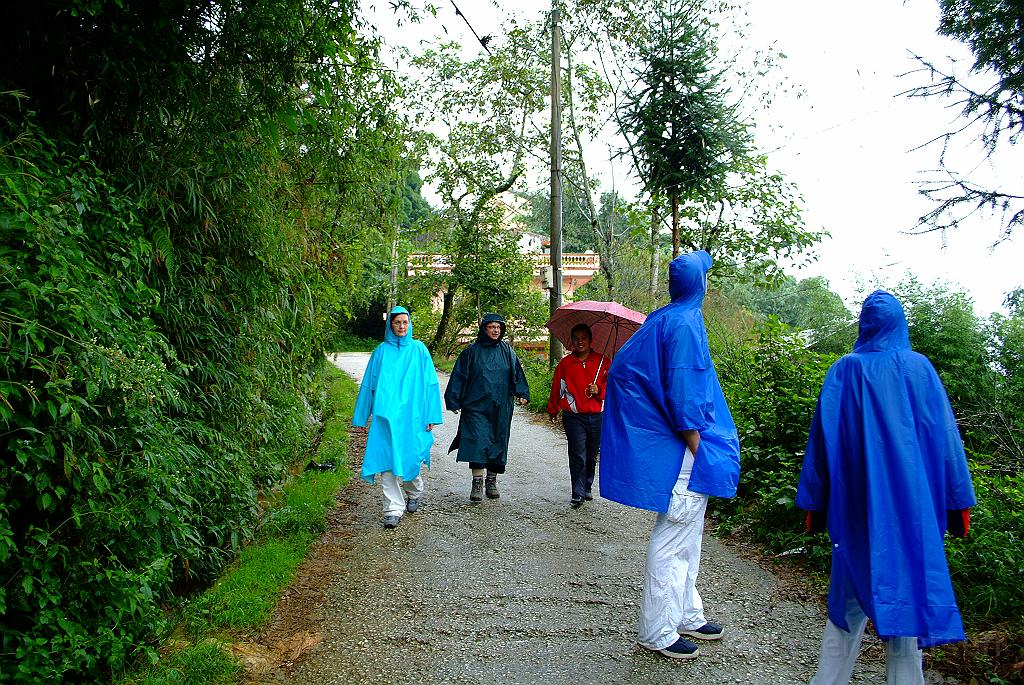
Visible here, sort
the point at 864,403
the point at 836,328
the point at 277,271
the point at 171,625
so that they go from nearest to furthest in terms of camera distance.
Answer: the point at 864,403 → the point at 171,625 → the point at 277,271 → the point at 836,328

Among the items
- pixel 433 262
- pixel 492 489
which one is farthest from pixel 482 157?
pixel 492 489

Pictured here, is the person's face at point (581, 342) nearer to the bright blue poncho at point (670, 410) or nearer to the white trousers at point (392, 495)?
the white trousers at point (392, 495)

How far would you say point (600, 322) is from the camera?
8.38m

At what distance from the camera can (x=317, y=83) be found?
575 centimetres

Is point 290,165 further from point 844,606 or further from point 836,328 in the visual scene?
point 836,328

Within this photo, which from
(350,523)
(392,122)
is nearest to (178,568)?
(350,523)

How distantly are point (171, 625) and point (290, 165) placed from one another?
4.47 m

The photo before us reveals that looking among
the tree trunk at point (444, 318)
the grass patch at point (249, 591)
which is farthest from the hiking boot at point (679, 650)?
the tree trunk at point (444, 318)

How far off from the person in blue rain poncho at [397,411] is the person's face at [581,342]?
4.98ft

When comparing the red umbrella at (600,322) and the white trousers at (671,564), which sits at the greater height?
the red umbrella at (600,322)

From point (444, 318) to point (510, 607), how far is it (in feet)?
66.5

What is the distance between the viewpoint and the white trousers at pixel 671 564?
447 cm

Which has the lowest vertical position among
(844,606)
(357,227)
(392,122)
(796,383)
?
(844,606)

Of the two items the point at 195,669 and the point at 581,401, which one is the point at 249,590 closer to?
the point at 195,669
